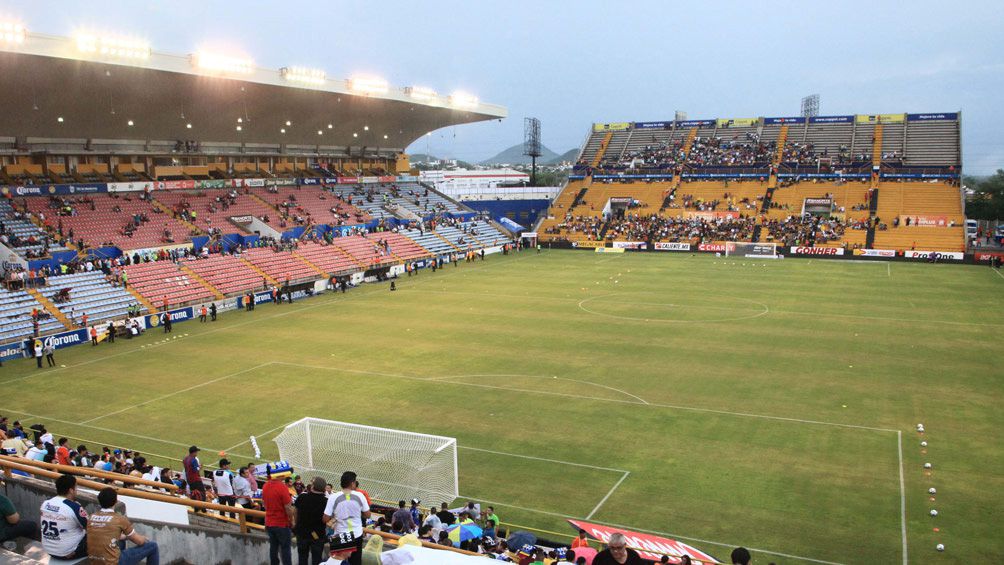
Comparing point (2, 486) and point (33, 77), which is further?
point (33, 77)

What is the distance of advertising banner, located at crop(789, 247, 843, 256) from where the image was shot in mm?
55594

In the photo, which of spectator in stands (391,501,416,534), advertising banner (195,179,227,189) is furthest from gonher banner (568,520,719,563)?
advertising banner (195,179,227,189)

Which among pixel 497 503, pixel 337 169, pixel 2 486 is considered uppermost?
pixel 337 169

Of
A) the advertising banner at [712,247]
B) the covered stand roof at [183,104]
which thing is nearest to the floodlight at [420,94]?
the covered stand roof at [183,104]

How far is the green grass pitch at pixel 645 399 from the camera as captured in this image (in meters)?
13.8

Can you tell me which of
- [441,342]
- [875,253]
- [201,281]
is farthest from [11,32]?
[875,253]

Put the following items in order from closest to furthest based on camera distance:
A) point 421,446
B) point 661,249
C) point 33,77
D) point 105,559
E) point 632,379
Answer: point 105,559 < point 421,446 < point 632,379 < point 33,77 < point 661,249

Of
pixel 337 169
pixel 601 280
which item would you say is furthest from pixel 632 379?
pixel 337 169

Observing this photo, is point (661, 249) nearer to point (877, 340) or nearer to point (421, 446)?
point (877, 340)

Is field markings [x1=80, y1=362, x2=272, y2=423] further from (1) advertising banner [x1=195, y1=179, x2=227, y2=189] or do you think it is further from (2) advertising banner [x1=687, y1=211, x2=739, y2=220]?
(2) advertising banner [x1=687, y1=211, x2=739, y2=220]

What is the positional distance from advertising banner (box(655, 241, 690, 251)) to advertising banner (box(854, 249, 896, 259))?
13.4 m

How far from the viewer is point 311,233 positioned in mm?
52219

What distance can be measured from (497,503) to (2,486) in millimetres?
8380

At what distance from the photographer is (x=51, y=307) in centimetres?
3216
